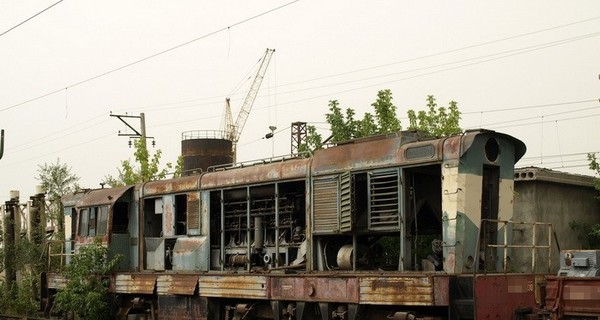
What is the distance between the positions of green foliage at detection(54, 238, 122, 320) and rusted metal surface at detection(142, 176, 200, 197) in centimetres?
180

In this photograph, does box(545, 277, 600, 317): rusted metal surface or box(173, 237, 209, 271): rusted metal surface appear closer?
box(545, 277, 600, 317): rusted metal surface

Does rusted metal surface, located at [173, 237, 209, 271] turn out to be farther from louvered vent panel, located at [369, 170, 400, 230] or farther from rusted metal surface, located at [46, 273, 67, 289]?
louvered vent panel, located at [369, 170, 400, 230]

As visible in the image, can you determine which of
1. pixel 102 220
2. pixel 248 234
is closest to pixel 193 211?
pixel 248 234

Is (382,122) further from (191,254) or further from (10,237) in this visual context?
(10,237)

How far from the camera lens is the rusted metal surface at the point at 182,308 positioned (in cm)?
1514

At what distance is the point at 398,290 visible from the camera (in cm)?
1116

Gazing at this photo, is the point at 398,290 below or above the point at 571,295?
above

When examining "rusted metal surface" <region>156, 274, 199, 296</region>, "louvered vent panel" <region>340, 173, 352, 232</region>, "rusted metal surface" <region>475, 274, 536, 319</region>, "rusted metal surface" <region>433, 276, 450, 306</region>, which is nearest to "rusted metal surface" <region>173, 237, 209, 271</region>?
"rusted metal surface" <region>156, 274, 199, 296</region>

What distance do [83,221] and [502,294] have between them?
12.3m

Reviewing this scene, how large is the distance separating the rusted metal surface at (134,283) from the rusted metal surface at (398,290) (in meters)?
6.47

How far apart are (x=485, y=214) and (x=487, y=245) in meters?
1.01

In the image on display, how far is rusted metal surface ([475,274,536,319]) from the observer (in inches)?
413

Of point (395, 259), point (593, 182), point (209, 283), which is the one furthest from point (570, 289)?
point (593, 182)

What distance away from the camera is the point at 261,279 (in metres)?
13.8
